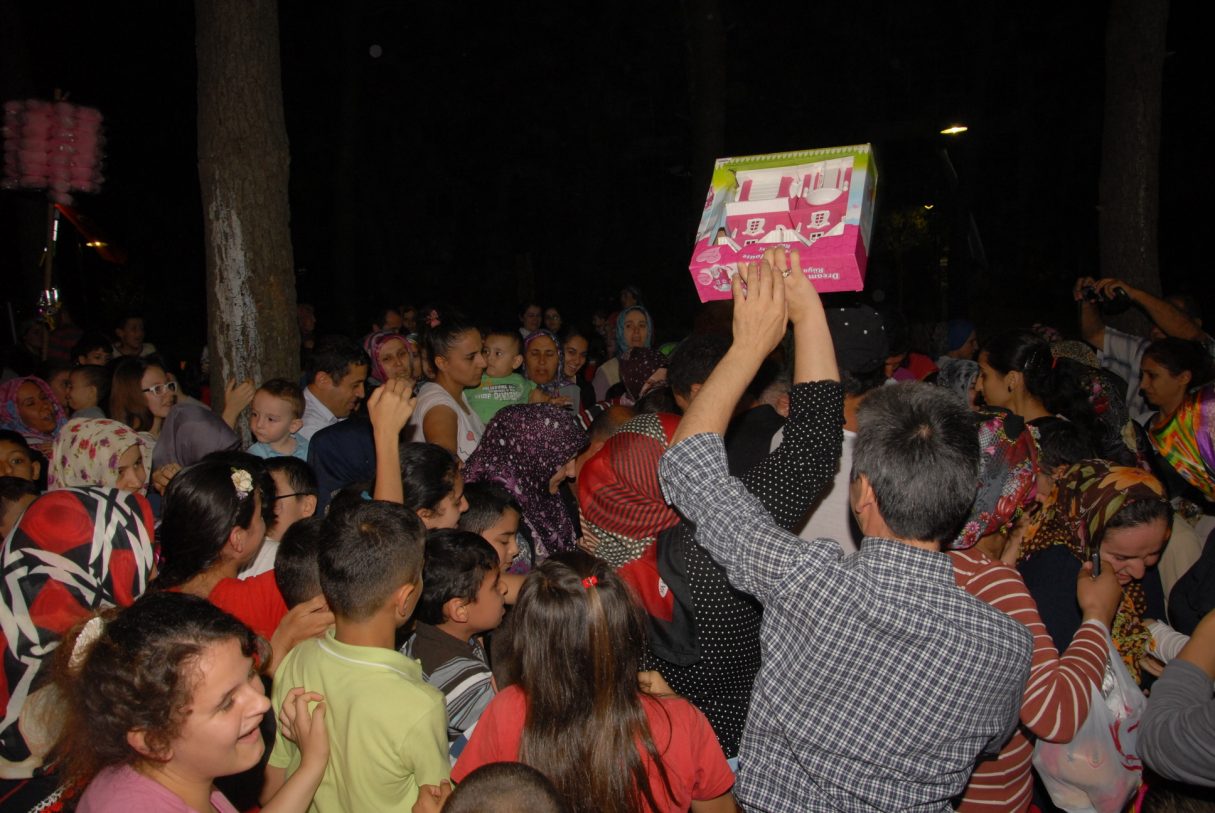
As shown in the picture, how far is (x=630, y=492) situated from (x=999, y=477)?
3.60 feet

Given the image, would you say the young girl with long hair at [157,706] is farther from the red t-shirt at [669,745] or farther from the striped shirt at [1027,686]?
the striped shirt at [1027,686]

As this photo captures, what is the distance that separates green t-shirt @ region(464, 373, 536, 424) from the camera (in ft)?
19.7

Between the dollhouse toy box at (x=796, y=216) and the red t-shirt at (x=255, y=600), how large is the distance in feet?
6.10

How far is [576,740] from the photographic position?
2.07m

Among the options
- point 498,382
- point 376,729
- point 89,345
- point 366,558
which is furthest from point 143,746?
point 89,345

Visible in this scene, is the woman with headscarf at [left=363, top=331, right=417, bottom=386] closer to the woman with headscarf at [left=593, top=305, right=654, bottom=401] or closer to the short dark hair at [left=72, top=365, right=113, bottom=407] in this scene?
the short dark hair at [left=72, top=365, right=113, bottom=407]

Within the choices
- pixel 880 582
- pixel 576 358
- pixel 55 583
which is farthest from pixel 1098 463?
pixel 576 358

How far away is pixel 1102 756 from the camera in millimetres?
2361

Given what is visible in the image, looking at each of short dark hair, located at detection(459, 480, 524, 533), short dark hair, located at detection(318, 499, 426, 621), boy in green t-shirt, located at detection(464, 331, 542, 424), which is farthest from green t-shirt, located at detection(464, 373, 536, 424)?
short dark hair, located at detection(318, 499, 426, 621)

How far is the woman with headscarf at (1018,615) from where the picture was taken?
2146 millimetres

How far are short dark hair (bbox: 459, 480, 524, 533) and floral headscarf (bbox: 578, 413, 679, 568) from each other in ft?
2.75

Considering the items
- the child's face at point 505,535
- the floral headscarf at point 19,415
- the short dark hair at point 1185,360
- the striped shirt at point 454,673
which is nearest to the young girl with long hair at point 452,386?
the child's face at point 505,535

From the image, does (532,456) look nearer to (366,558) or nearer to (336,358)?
(336,358)

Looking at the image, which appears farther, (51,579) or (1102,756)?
(51,579)
